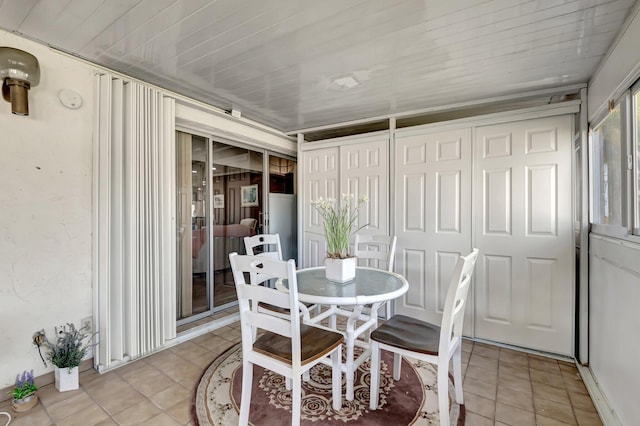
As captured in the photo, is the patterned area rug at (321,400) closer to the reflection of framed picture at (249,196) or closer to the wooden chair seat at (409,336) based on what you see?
the wooden chair seat at (409,336)

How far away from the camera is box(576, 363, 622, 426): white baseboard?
5.53ft

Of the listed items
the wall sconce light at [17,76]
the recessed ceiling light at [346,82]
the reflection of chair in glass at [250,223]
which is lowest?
the reflection of chair in glass at [250,223]

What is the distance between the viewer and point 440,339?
1.61 metres

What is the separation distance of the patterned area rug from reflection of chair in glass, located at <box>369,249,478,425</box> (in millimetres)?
128

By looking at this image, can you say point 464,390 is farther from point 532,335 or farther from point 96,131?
point 96,131

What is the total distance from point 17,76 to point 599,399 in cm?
423

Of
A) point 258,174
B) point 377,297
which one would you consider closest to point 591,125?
point 377,297

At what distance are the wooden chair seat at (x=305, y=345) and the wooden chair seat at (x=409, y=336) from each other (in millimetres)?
296

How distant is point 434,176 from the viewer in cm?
304

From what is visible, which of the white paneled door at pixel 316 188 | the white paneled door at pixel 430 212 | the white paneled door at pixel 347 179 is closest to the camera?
the white paneled door at pixel 430 212

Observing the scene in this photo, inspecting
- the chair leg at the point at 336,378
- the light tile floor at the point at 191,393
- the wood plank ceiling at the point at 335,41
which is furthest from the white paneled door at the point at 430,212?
the chair leg at the point at 336,378

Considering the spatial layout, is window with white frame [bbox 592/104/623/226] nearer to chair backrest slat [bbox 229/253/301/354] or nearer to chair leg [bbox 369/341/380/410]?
chair leg [bbox 369/341/380/410]

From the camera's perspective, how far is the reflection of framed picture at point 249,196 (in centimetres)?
380

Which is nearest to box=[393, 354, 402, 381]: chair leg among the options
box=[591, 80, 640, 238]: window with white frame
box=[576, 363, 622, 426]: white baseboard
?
box=[576, 363, 622, 426]: white baseboard
